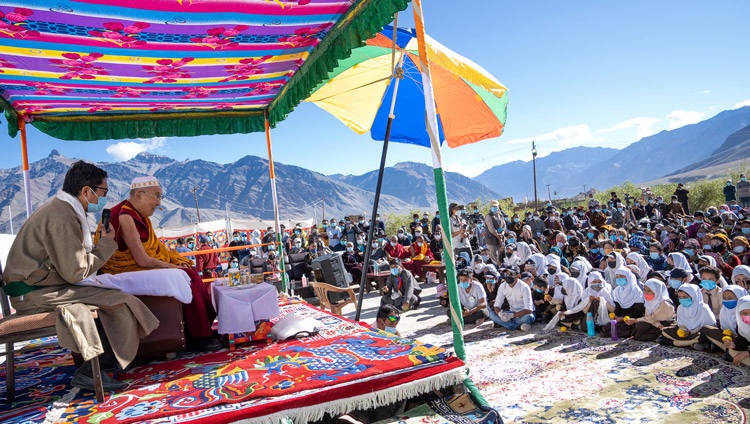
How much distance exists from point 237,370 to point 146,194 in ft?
6.06

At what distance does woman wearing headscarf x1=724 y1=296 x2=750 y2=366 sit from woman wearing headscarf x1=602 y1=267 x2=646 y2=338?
1.50 meters

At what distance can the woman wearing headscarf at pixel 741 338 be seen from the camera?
5.04m

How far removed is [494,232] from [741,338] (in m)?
6.84

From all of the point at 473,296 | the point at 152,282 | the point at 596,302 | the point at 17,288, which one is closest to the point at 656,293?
the point at 596,302

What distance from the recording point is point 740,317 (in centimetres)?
514

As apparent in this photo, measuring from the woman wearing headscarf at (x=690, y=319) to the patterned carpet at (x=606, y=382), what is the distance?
15cm

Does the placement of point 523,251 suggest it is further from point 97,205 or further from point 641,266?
point 97,205

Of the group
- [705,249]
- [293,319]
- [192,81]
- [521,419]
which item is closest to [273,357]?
[293,319]

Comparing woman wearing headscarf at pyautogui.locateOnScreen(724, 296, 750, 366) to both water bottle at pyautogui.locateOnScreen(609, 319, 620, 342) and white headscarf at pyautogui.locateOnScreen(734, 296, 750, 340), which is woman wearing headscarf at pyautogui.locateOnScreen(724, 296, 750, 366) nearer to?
white headscarf at pyautogui.locateOnScreen(734, 296, 750, 340)

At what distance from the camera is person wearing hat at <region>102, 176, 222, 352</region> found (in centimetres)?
402

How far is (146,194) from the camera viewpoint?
4281mm

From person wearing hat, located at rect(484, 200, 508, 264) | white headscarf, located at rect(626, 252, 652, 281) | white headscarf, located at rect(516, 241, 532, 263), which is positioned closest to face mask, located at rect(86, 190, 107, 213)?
white headscarf, located at rect(626, 252, 652, 281)

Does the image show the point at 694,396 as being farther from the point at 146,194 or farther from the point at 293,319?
the point at 146,194

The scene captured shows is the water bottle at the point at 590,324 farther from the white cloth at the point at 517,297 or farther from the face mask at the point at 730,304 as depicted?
the face mask at the point at 730,304
